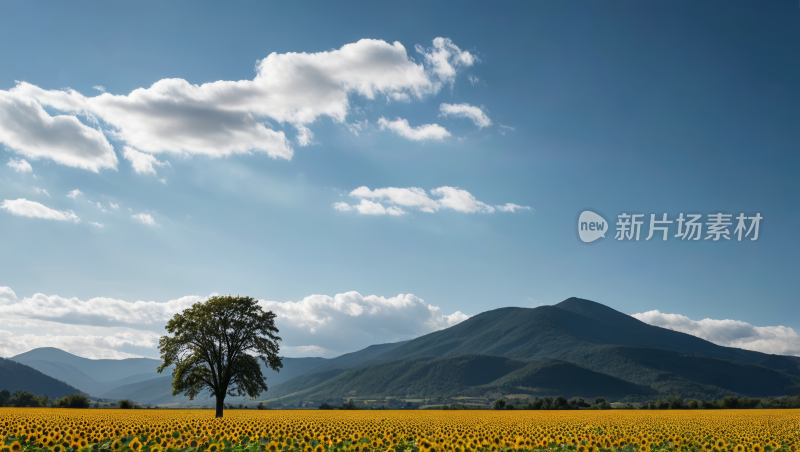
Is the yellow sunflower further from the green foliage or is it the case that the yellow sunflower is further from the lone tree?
the green foliage

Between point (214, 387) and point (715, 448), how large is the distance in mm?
51506

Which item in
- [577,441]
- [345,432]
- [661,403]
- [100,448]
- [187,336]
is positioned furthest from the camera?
[661,403]

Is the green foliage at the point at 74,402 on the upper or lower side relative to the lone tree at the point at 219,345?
lower

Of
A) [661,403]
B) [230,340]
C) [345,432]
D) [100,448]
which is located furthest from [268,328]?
[661,403]

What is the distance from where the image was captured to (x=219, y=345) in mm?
56438

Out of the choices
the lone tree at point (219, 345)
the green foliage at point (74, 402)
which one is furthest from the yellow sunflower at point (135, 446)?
the green foliage at point (74, 402)

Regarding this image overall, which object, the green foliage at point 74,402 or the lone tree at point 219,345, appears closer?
the lone tree at point 219,345

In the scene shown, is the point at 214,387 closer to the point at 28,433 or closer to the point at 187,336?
the point at 187,336

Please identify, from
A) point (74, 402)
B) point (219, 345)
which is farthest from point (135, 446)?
point (74, 402)

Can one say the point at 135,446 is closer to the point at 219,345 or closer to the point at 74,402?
the point at 219,345

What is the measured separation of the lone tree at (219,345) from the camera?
54875mm

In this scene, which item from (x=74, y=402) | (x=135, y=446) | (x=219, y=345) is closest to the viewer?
(x=135, y=446)

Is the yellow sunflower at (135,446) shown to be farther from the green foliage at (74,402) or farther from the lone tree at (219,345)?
the green foliage at (74,402)

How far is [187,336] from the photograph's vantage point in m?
54.7
